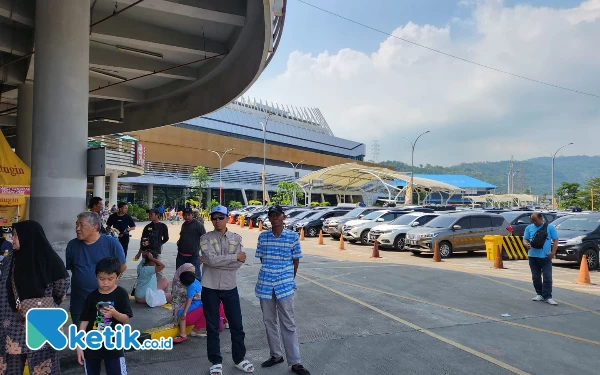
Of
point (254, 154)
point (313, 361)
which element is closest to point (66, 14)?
point (313, 361)

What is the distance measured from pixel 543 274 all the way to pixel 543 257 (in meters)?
0.32

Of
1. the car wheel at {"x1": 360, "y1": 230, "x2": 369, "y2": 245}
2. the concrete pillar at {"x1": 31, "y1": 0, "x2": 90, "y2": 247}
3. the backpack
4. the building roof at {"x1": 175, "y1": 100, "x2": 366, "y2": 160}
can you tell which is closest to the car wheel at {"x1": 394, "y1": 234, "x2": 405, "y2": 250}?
the car wheel at {"x1": 360, "y1": 230, "x2": 369, "y2": 245}

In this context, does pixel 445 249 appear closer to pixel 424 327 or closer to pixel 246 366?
pixel 424 327

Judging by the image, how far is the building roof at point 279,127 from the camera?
268 feet

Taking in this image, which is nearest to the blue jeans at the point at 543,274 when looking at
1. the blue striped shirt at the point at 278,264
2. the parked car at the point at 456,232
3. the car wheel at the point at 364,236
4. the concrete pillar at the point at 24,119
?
the blue striped shirt at the point at 278,264

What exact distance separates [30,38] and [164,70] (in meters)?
3.18

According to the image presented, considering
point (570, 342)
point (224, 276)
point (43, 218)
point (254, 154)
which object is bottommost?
point (570, 342)

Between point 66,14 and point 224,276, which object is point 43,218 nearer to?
point 66,14

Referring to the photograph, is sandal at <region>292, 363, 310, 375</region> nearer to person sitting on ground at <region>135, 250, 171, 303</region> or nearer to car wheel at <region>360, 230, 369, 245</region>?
person sitting on ground at <region>135, 250, 171, 303</region>

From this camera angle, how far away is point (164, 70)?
12375 millimetres

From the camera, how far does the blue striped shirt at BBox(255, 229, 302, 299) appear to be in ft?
16.6

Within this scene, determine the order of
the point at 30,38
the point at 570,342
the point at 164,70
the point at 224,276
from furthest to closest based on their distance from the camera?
the point at 164,70 → the point at 30,38 → the point at 570,342 → the point at 224,276

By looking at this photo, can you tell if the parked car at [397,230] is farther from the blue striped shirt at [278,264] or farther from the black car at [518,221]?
the blue striped shirt at [278,264]

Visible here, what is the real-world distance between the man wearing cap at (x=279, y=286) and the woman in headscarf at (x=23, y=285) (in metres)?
2.10
